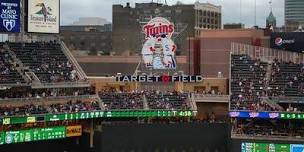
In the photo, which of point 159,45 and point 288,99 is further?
point 159,45

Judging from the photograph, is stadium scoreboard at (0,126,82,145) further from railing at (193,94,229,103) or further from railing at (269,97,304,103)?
railing at (269,97,304,103)

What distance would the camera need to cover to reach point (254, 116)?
43.7m

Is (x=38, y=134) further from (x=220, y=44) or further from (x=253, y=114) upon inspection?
(x=220, y=44)

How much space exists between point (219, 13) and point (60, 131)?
68164mm

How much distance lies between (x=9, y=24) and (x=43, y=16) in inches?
152

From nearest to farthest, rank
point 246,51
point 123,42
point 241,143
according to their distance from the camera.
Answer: point 241,143 → point 246,51 → point 123,42

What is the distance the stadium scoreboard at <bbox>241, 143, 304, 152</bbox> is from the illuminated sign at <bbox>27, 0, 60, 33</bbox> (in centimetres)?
1960

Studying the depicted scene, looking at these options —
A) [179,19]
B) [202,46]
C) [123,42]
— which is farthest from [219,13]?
[202,46]

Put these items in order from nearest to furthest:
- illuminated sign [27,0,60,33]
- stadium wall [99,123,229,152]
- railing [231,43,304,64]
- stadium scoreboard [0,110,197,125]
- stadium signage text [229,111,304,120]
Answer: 1. stadium scoreboard [0,110,197,125]
2. stadium wall [99,123,229,152]
3. stadium signage text [229,111,304,120]
4. illuminated sign [27,0,60,33]
5. railing [231,43,304,64]

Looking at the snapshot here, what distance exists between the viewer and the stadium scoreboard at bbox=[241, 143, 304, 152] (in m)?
39.3

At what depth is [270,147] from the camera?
39.7m

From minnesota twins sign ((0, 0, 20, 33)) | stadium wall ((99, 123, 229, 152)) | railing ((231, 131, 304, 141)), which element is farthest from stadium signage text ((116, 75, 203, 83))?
minnesota twins sign ((0, 0, 20, 33))

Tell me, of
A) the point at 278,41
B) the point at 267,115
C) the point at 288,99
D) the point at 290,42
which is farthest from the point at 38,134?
the point at 290,42

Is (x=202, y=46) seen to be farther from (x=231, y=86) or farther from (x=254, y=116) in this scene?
(x=254, y=116)
